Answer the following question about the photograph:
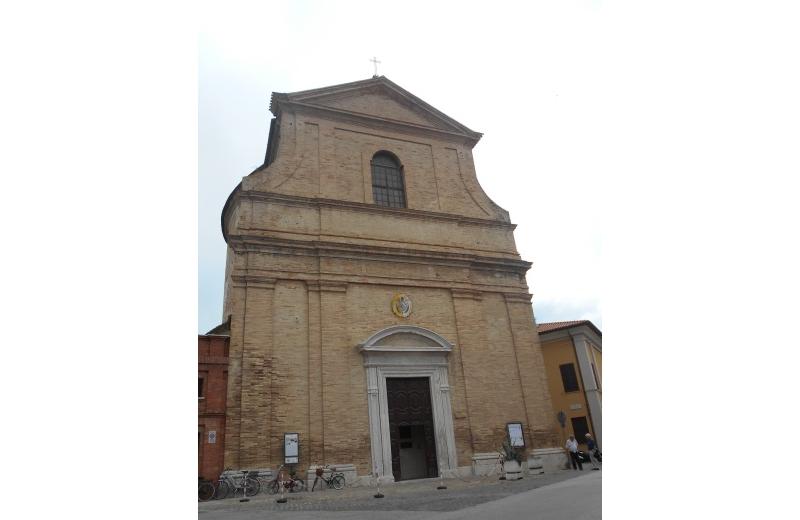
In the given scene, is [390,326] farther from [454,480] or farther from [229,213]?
[229,213]

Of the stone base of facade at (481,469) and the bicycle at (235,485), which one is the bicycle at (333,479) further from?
the bicycle at (235,485)

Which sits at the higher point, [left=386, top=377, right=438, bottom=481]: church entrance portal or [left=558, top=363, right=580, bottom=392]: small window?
[left=558, top=363, right=580, bottom=392]: small window

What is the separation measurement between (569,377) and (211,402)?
40.6 ft

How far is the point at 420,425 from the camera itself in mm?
11742

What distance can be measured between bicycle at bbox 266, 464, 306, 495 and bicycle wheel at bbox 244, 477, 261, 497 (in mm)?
200

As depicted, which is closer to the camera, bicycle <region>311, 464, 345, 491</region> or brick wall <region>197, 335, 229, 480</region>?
brick wall <region>197, 335, 229, 480</region>

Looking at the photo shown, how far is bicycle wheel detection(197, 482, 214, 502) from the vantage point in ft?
29.8

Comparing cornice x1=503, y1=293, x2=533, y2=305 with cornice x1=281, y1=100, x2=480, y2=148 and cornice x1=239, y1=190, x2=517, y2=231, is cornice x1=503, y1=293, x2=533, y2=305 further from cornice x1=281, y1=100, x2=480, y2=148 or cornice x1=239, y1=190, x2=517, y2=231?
cornice x1=281, y1=100, x2=480, y2=148

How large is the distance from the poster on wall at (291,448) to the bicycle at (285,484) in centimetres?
25

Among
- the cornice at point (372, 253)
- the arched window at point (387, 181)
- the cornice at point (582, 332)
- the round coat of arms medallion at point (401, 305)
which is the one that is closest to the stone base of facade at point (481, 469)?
the round coat of arms medallion at point (401, 305)

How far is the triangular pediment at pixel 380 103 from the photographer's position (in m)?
14.6

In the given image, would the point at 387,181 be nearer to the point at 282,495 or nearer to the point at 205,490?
the point at 282,495

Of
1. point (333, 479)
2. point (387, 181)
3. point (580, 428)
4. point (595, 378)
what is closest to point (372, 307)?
point (333, 479)

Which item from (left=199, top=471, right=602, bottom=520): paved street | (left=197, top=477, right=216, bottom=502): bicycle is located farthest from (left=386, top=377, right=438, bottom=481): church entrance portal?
(left=197, top=477, right=216, bottom=502): bicycle
